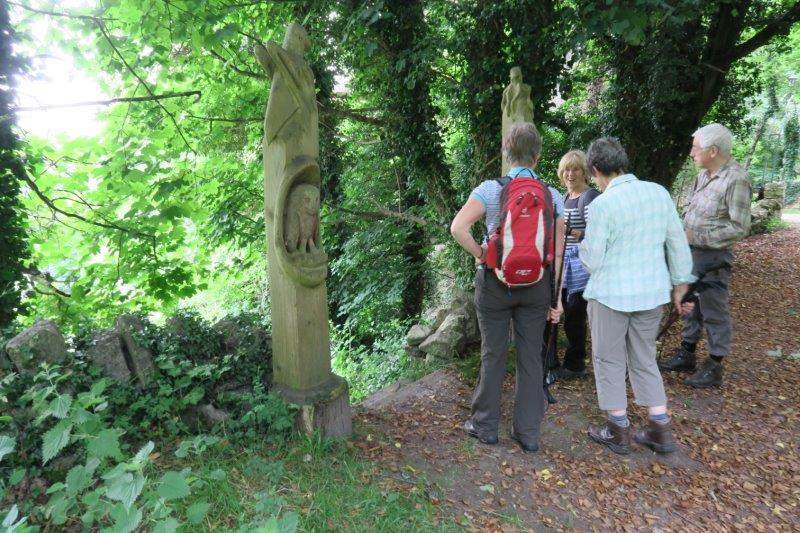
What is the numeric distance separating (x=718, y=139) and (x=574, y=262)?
1.37 m

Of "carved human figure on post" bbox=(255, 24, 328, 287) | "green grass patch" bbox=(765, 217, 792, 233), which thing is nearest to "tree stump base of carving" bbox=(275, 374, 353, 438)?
"carved human figure on post" bbox=(255, 24, 328, 287)

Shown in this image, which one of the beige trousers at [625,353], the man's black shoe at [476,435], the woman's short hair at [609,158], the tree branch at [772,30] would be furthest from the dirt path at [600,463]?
the tree branch at [772,30]

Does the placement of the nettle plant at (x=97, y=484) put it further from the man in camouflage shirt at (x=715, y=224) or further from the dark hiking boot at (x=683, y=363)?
the dark hiking boot at (x=683, y=363)

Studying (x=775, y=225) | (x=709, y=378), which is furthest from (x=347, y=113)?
(x=775, y=225)

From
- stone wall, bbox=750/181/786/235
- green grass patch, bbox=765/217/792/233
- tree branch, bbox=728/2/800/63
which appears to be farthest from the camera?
green grass patch, bbox=765/217/792/233

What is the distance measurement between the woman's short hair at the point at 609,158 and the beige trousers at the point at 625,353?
2.83 ft

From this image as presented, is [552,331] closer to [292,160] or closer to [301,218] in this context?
[301,218]

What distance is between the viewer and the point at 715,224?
3.70 m

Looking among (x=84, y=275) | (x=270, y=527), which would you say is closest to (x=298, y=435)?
(x=270, y=527)

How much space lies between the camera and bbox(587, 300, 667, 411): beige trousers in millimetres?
3061

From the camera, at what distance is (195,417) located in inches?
116

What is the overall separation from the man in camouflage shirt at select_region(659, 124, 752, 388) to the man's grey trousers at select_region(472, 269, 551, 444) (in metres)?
1.73

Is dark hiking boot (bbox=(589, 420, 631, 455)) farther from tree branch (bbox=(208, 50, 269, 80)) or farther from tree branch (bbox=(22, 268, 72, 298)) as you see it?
tree branch (bbox=(208, 50, 269, 80))

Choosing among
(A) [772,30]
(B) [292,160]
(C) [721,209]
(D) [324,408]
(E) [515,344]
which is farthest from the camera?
(A) [772,30]
